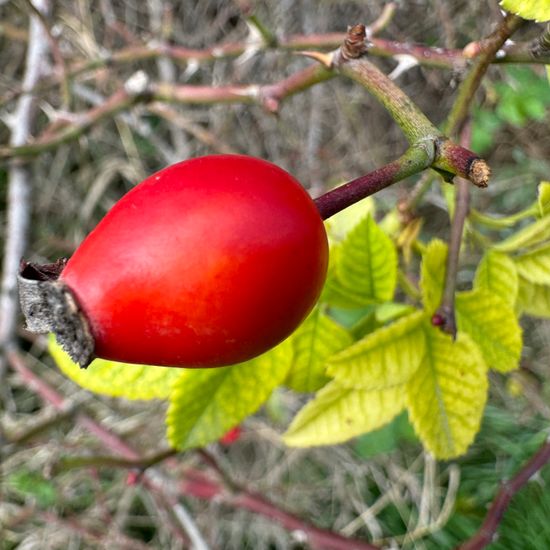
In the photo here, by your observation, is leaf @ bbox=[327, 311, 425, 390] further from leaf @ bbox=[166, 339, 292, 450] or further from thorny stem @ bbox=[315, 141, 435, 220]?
thorny stem @ bbox=[315, 141, 435, 220]

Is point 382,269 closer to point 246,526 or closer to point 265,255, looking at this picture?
point 265,255

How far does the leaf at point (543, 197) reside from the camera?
0.88 metres

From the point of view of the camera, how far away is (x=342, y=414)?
1.06 m

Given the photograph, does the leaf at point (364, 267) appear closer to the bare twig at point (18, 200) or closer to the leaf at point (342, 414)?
the leaf at point (342, 414)

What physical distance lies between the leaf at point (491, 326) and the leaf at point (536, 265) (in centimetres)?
6

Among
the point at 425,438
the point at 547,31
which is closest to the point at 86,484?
the point at 425,438

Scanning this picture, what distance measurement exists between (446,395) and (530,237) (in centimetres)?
27

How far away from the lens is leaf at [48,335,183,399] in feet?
3.11

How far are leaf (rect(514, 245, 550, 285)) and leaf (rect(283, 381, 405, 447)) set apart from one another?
0.27 meters

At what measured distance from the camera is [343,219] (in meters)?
1.25

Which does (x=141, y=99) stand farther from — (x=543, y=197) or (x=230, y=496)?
(x=543, y=197)

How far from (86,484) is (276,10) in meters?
2.08

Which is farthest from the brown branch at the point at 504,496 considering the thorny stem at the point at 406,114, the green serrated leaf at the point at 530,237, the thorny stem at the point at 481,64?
the thorny stem at the point at 406,114

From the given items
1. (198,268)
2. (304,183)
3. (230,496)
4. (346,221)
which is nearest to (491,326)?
(346,221)
